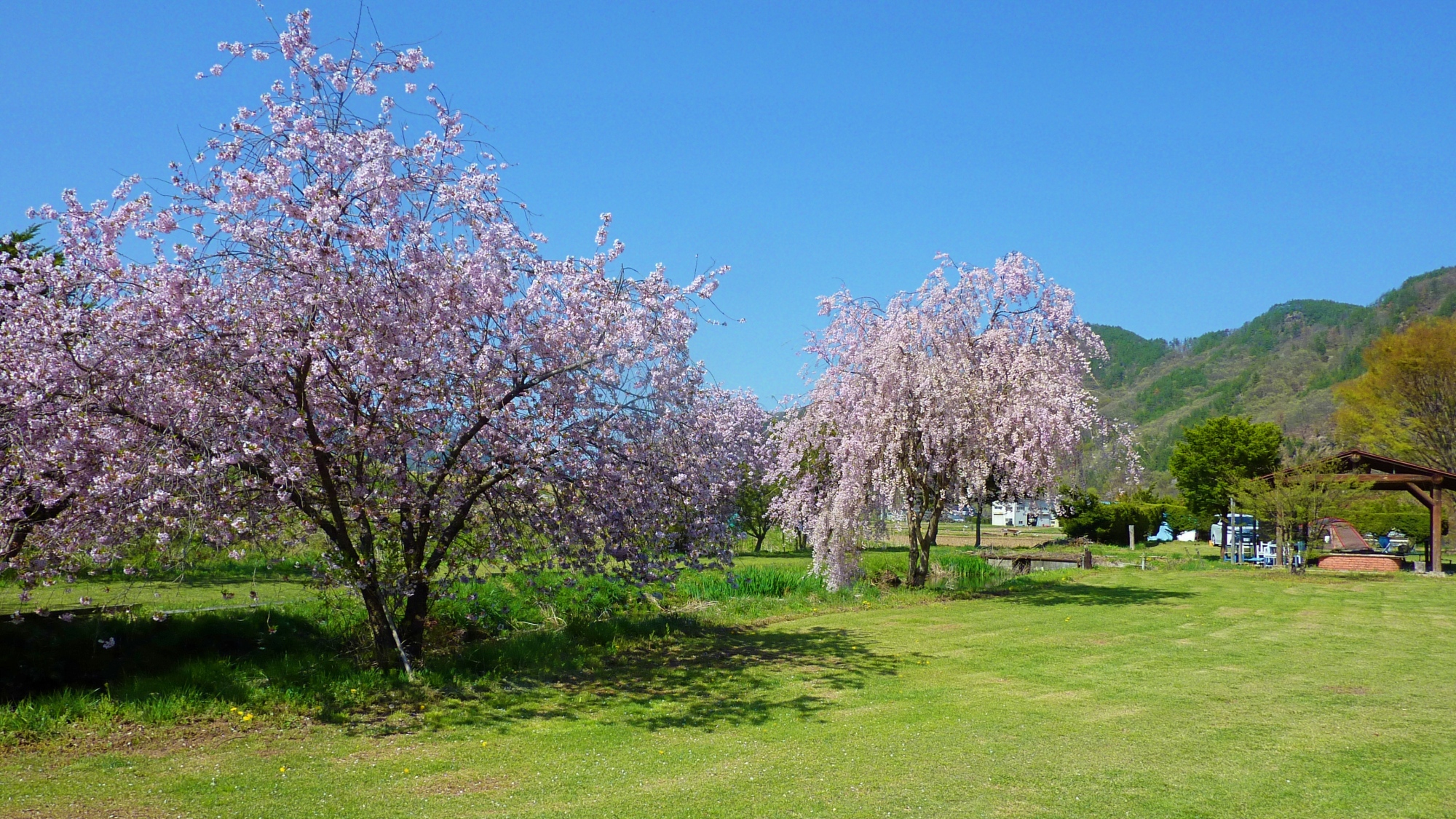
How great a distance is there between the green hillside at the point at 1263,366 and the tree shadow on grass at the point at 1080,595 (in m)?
48.6

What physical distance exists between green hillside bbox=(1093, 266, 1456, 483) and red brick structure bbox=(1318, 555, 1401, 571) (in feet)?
126

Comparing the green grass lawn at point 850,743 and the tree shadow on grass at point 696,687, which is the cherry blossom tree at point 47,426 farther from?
the tree shadow on grass at point 696,687

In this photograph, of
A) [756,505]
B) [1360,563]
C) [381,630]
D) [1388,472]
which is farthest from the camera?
[756,505]

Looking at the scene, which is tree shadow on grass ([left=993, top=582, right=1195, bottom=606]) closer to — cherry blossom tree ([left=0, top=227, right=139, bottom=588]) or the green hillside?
cherry blossom tree ([left=0, top=227, right=139, bottom=588])

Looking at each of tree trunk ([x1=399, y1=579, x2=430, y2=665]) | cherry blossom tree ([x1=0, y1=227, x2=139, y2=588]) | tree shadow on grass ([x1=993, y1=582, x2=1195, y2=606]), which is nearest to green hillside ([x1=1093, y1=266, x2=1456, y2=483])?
tree shadow on grass ([x1=993, y1=582, x2=1195, y2=606])

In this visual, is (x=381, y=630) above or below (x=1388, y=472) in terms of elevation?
below

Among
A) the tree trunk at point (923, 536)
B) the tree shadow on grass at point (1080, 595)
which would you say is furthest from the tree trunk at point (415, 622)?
the tree shadow on grass at point (1080, 595)

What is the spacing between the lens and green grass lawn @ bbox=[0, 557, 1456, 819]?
5426 millimetres

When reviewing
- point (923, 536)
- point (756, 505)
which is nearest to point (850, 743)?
point (923, 536)

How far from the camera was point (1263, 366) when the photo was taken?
124125mm

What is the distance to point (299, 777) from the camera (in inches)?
232

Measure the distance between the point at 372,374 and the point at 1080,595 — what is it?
14490 millimetres

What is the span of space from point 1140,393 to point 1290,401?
140 ft

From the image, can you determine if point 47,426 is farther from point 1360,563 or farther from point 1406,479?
point 1406,479
